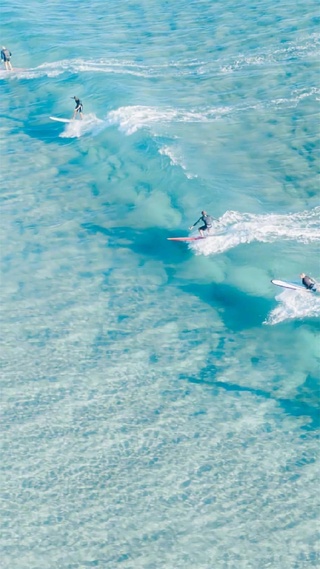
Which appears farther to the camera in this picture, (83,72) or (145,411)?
(83,72)

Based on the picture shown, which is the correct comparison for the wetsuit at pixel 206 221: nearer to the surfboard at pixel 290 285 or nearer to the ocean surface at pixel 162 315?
the ocean surface at pixel 162 315

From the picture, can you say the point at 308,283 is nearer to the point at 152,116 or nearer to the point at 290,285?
the point at 290,285

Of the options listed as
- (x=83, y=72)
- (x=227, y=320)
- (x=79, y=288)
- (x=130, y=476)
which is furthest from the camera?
(x=83, y=72)

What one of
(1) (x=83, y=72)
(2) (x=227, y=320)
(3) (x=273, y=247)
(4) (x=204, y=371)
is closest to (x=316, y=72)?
(1) (x=83, y=72)

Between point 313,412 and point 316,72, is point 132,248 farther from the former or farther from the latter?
point 316,72

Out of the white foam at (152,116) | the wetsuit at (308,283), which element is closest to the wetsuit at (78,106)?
the white foam at (152,116)

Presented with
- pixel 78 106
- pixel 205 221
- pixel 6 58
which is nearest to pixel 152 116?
pixel 78 106
